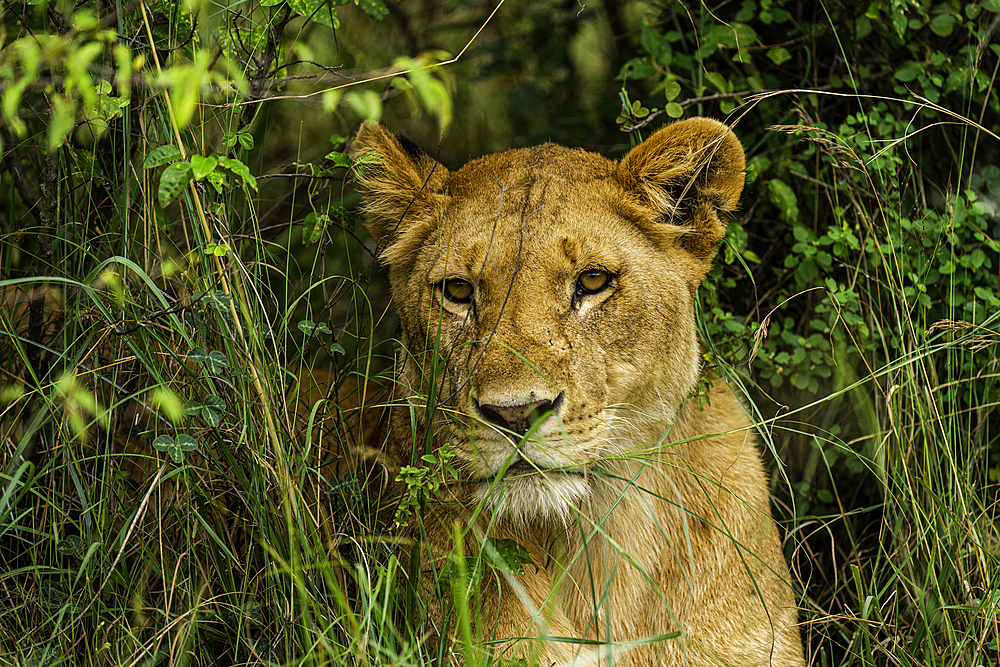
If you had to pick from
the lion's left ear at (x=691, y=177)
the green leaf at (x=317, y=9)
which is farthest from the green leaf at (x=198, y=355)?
the lion's left ear at (x=691, y=177)

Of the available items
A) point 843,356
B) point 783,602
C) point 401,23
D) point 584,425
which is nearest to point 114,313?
point 584,425

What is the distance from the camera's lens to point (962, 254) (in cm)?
344

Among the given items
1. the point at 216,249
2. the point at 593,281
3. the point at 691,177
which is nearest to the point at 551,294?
the point at 593,281

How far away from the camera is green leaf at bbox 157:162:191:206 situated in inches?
81.3

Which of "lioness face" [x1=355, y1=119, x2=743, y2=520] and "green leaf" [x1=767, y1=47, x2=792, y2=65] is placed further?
"green leaf" [x1=767, y1=47, x2=792, y2=65]

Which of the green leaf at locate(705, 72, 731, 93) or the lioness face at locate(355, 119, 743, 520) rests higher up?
the green leaf at locate(705, 72, 731, 93)

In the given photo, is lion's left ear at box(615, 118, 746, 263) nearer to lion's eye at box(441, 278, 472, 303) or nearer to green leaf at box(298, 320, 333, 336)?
lion's eye at box(441, 278, 472, 303)

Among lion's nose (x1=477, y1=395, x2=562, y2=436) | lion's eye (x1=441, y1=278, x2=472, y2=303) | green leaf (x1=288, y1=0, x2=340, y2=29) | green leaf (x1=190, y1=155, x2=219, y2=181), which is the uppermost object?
green leaf (x1=288, y1=0, x2=340, y2=29)

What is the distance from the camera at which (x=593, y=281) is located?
Answer: 268cm

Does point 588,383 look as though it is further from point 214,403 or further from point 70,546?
point 70,546

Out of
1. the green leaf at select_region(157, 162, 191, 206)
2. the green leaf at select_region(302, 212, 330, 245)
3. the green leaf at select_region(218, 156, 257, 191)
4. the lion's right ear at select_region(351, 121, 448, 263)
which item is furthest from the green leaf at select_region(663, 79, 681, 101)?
the green leaf at select_region(157, 162, 191, 206)

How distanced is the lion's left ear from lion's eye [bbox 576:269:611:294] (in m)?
0.34

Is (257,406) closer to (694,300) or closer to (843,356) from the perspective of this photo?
(694,300)

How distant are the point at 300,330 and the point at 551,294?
99 centimetres
